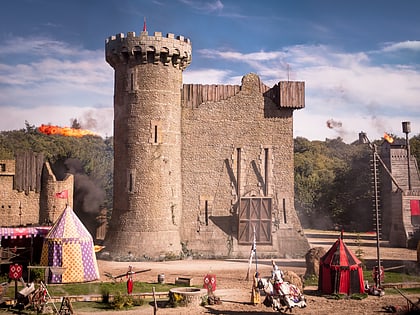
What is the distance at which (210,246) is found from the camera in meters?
29.8

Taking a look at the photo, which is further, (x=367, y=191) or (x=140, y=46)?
(x=367, y=191)

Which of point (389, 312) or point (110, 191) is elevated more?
point (110, 191)

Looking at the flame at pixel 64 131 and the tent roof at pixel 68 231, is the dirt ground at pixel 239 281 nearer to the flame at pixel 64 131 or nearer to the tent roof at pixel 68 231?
the tent roof at pixel 68 231

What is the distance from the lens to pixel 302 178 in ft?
196

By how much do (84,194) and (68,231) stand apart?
50.6 feet

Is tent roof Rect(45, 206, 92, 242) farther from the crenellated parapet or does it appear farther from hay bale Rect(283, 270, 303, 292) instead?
the crenellated parapet

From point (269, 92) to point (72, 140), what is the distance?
39960 millimetres

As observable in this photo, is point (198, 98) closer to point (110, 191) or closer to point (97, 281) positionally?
point (97, 281)

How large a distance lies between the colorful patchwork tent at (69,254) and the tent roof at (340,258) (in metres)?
9.28

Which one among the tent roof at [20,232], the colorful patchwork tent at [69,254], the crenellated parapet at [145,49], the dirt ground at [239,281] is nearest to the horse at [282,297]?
the dirt ground at [239,281]

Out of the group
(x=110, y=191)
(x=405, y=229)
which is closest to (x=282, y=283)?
(x=405, y=229)

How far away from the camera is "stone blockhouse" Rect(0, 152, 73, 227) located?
3014cm

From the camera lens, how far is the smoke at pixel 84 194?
36.3 metres

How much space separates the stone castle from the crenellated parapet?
0.05 metres
